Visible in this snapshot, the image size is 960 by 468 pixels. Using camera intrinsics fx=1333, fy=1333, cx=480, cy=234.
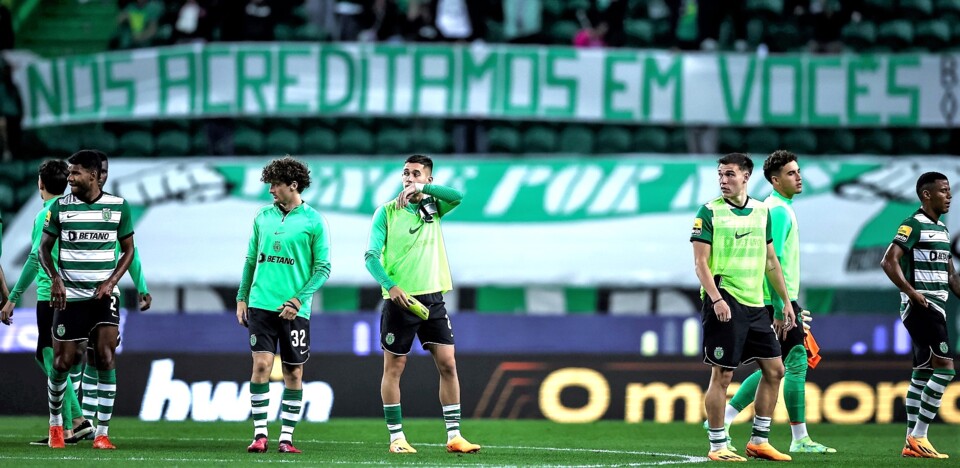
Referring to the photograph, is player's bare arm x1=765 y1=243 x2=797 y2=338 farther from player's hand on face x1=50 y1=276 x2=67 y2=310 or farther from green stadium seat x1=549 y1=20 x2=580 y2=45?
green stadium seat x1=549 y1=20 x2=580 y2=45

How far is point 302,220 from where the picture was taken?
346 inches

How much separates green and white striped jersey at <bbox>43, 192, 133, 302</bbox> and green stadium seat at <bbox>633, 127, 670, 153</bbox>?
8.93 meters

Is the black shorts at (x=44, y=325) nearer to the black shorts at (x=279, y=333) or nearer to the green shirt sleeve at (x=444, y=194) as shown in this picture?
the black shorts at (x=279, y=333)

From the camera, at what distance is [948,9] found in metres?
17.5

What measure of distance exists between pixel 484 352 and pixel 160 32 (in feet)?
21.5

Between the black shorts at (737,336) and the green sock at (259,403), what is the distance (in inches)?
112

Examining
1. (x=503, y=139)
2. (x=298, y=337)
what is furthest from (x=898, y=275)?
(x=503, y=139)

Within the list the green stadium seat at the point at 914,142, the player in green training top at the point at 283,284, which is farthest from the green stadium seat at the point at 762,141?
the player in green training top at the point at 283,284

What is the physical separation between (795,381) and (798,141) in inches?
300

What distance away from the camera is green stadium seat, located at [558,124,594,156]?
54.0 ft

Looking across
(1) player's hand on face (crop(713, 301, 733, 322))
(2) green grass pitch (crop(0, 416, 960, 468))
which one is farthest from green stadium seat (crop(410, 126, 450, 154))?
(1) player's hand on face (crop(713, 301, 733, 322))

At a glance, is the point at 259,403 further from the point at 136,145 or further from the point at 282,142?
the point at 136,145

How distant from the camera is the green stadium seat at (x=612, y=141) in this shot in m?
16.5

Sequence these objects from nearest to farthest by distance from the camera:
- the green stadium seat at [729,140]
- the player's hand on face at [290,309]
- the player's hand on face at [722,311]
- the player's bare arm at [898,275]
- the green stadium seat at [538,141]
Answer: the player's hand on face at [722,311]
the player's hand on face at [290,309]
the player's bare arm at [898,275]
the green stadium seat at [538,141]
the green stadium seat at [729,140]
